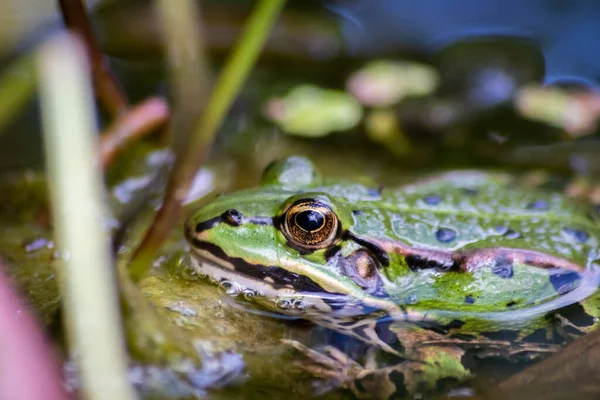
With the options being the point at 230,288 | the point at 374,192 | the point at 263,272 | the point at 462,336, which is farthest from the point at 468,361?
the point at 230,288

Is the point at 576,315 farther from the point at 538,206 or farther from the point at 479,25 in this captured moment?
the point at 479,25

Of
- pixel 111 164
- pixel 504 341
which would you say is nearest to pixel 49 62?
pixel 111 164

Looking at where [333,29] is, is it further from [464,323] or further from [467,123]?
[464,323]

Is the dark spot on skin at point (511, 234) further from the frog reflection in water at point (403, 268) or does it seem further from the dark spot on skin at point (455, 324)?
the dark spot on skin at point (455, 324)

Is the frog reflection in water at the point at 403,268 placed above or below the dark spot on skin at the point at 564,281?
below

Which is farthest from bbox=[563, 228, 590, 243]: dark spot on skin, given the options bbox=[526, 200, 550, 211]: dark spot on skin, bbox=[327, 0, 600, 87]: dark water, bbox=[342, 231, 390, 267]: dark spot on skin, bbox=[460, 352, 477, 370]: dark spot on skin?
bbox=[327, 0, 600, 87]: dark water

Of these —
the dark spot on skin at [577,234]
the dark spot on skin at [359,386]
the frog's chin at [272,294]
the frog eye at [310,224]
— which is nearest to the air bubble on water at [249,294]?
the frog's chin at [272,294]
